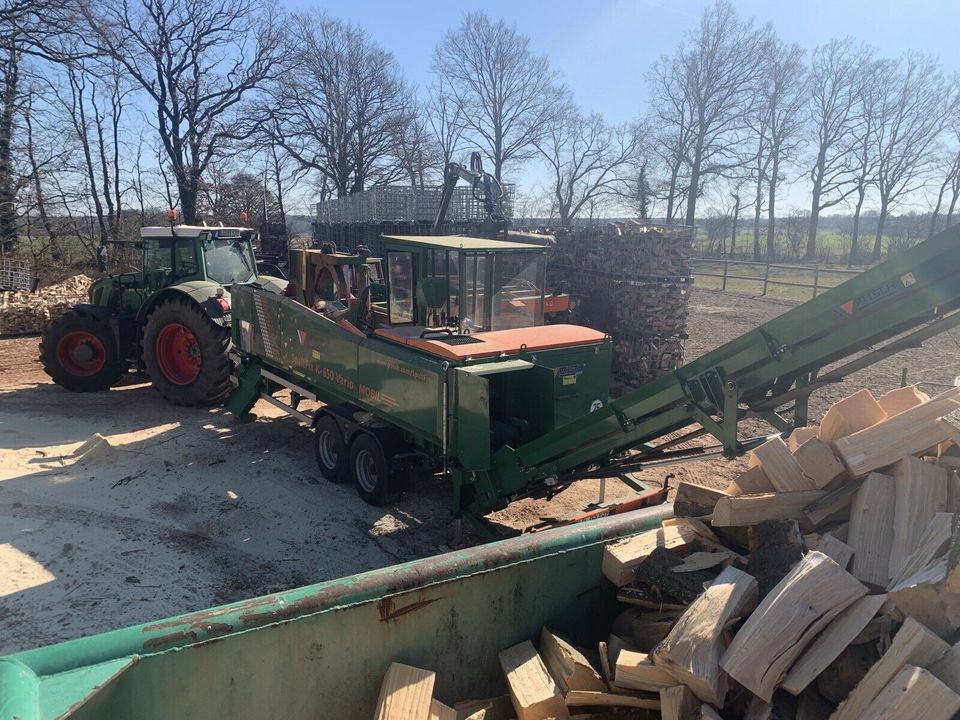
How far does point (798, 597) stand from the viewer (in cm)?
240

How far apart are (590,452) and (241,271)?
750 cm

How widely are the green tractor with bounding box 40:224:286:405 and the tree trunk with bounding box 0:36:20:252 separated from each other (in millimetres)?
10618

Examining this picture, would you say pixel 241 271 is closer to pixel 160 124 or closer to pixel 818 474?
pixel 818 474

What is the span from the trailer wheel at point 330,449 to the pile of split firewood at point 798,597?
14.0 feet

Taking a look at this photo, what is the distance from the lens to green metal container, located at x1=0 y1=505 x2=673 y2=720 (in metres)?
2.11

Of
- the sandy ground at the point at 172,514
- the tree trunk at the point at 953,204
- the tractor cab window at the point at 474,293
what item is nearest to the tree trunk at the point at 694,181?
the tree trunk at the point at 953,204

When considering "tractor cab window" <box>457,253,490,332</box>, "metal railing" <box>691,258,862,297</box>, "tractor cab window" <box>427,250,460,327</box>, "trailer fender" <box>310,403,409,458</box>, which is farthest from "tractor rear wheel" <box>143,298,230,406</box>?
"metal railing" <box>691,258,862,297</box>

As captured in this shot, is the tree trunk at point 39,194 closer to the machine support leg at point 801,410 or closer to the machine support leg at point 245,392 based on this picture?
the machine support leg at point 245,392

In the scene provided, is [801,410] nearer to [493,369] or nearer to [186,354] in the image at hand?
[493,369]

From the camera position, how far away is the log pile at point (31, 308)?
1420 centimetres

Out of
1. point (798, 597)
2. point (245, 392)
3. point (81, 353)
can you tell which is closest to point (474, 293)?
point (245, 392)

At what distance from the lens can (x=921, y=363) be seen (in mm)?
11820

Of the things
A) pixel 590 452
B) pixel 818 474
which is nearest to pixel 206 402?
pixel 590 452

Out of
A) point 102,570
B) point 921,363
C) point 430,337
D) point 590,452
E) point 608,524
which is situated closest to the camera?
point 608,524
